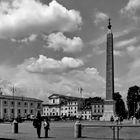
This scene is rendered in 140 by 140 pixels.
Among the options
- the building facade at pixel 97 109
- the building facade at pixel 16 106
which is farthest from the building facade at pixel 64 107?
the building facade at pixel 16 106

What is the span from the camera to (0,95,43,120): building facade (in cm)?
12738

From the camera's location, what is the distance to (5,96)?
431ft

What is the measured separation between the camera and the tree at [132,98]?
90688 mm

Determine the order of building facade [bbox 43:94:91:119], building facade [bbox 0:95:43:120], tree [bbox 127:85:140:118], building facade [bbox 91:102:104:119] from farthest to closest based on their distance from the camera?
building facade [bbox 43:94:91:119]
building facade [bbox 91:102:104:119]
building facade [bbox 0:95:43:120]
tree [bbox 127:85:140:118]

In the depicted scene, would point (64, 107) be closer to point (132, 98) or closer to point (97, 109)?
point (97, 109)

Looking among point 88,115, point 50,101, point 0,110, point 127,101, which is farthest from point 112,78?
point 50,101

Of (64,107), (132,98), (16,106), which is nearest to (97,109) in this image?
(64,107)

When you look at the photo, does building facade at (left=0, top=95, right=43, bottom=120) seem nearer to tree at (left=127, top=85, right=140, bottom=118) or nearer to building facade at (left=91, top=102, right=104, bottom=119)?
building facade at (left=91, top=102, right=104, bottom=119)

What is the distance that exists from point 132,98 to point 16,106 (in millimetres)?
54291

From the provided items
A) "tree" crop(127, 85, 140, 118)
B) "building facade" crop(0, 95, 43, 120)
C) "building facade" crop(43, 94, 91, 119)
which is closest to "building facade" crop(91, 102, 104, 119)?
"building facade" crop(43, 94, 91, 119)

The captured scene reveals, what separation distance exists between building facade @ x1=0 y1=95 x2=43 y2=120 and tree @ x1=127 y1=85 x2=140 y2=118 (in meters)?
46.4

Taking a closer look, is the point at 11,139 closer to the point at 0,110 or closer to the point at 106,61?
the point at 106,61

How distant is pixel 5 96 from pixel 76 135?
11247cm

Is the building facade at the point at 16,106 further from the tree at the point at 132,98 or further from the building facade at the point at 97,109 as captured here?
the tree at the point at 132,98
